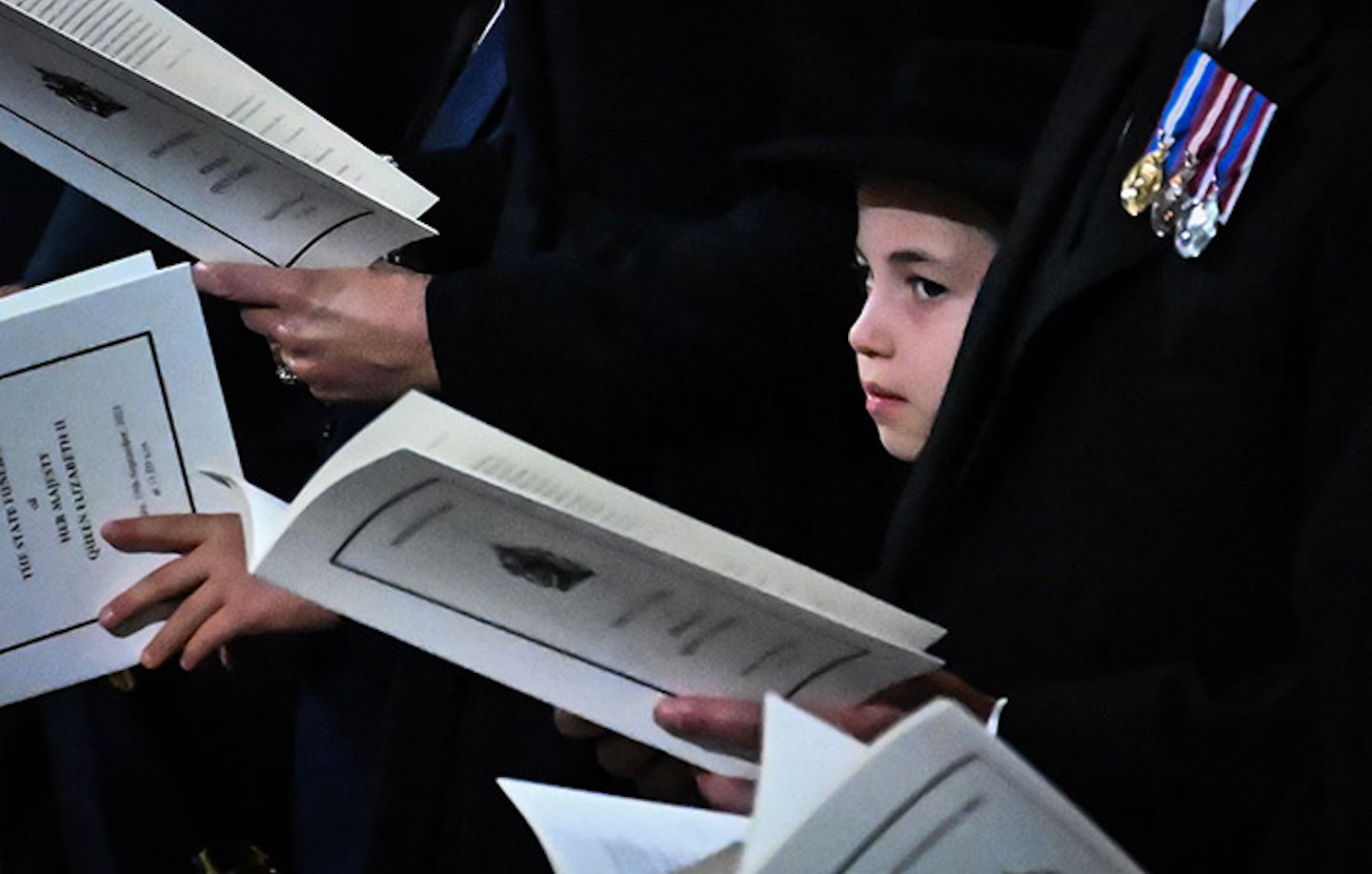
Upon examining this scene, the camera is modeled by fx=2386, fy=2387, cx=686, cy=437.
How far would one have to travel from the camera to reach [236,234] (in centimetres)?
134

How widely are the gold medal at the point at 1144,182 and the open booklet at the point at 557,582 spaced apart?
202 mm

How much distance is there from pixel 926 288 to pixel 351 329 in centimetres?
39

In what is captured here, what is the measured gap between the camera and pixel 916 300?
1.20m

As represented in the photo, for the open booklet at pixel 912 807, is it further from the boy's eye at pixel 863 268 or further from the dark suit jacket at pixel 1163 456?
the boy's eye at pixel 863 268

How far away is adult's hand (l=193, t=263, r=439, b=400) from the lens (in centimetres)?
141

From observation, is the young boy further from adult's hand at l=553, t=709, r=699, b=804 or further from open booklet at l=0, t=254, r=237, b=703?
open booklet at l=0, t=254, r=237, b=703

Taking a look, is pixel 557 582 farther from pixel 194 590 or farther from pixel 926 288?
pixel 194 590

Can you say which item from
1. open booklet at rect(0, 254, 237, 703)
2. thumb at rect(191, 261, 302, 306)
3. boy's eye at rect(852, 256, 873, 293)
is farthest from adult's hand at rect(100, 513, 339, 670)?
boy's eye at rect(852, 256, 873, 293)

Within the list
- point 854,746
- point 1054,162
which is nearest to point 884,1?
point 1054,162

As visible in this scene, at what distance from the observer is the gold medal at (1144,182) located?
102 centimetres

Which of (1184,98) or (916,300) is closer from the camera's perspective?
(1184,98)

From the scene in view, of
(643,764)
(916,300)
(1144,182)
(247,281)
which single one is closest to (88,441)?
(247,281)

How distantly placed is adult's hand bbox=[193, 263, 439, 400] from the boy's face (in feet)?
1.10

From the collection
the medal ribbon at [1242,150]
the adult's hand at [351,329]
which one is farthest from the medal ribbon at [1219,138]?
the adult's hand at [351,329]
